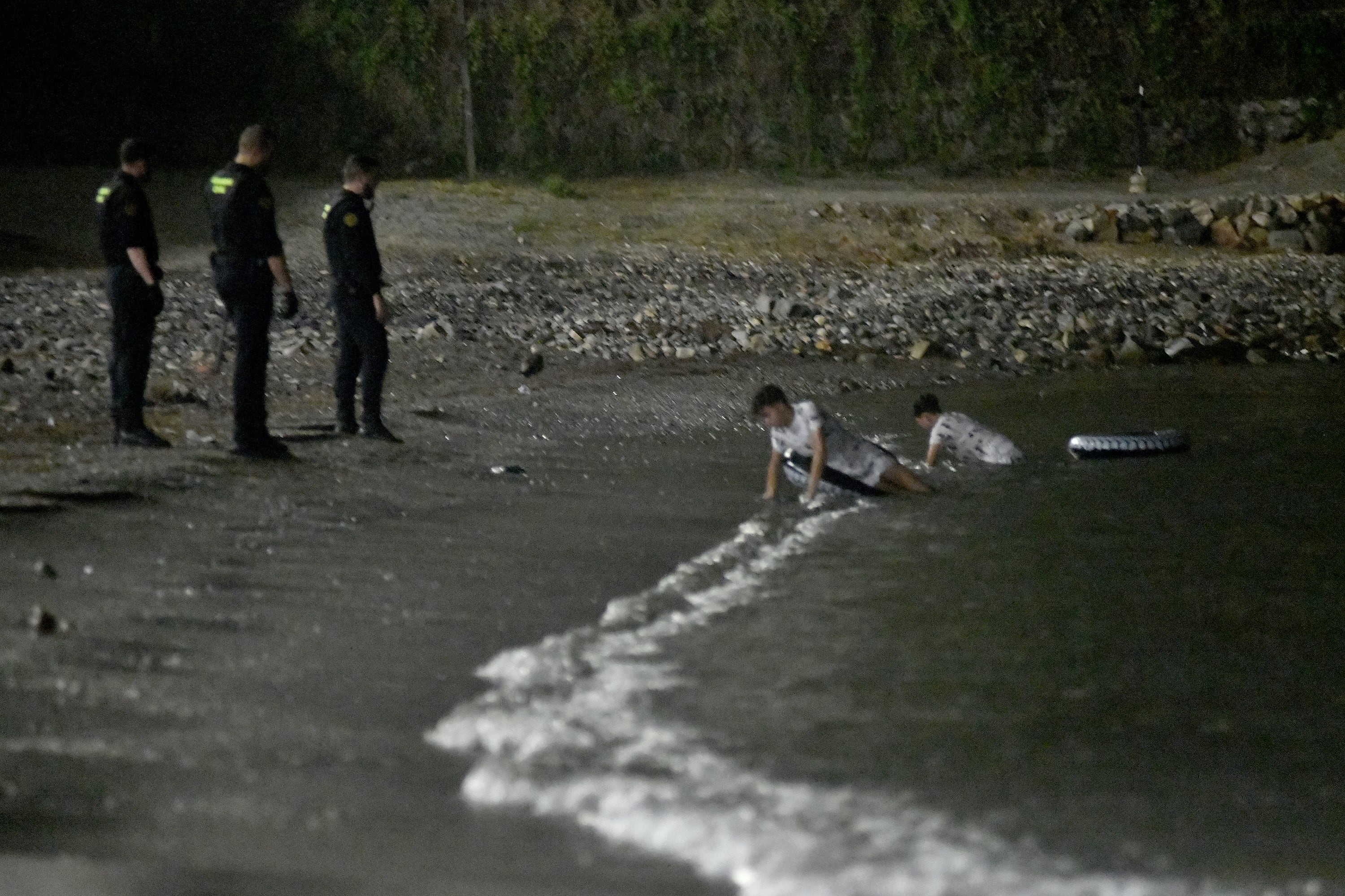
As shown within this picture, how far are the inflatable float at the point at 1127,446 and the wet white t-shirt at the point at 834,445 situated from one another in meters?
2.32

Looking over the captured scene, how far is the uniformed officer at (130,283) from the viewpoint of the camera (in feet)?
32.6

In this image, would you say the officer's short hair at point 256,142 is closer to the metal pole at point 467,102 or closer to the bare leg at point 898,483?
the bare leg at point 898,483

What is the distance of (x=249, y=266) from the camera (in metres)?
9.91

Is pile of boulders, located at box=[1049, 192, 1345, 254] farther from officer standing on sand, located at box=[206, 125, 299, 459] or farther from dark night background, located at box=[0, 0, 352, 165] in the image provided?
officer standing on sand, located at box=[206, 125, 299, 459]

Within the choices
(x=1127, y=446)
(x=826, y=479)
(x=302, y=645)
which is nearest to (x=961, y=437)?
(x=1127, y=446)

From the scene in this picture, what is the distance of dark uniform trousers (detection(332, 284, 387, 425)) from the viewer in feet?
36.6

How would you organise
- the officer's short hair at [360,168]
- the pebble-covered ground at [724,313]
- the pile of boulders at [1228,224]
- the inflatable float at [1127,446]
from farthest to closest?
the pile of boulders at [1228,224] < the pebble-covered ground at [724,313] < the inflatable float at [1127,446] < the officer's short hair at [360,168]

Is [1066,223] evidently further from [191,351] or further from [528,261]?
[191,351]

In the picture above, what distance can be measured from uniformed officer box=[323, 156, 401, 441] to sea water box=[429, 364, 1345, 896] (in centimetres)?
302

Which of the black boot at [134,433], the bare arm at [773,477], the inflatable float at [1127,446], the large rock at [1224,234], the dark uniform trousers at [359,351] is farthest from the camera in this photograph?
the large rock at [1224,234]

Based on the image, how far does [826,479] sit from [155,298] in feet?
14.6

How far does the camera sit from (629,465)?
39.0 feet

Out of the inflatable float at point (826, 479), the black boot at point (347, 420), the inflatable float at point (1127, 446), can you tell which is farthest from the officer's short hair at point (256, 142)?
the inflatable float at point (1127, 446)

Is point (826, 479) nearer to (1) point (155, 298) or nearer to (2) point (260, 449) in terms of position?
(2) point (260, 449)
